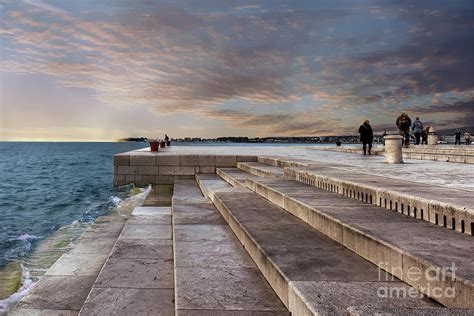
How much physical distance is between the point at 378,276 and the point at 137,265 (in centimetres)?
278

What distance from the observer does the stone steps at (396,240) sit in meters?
2.59

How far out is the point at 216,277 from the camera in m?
3.79

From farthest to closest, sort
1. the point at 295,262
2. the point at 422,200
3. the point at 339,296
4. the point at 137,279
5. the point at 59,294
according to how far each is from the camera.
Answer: the point at 59,294 < the point at 422,200 < the point at 137,279 < the point at 295,262 < the point at 339,296

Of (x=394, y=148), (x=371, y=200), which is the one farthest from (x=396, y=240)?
(x=394, y=148)

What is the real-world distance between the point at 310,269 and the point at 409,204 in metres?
1.92

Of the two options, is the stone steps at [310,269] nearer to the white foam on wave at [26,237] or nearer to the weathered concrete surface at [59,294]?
the weathered concrete surface at [59,294]

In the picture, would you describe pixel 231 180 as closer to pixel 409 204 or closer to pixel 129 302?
pixel 409 204

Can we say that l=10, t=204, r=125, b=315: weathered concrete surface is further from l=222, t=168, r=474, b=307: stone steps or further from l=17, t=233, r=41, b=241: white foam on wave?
l=17, t=233, r=41, b=241: white foam on wave

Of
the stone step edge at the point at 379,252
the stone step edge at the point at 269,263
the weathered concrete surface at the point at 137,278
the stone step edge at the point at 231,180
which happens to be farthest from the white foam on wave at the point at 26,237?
the stone step edge at the point at 379,252

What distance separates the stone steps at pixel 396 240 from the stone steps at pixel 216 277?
1.00 metres

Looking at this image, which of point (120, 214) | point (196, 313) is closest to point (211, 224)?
point (196, 313)

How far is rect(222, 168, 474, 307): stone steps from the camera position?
102 inches

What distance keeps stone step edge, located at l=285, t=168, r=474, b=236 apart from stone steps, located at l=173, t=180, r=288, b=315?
1984 millimetres

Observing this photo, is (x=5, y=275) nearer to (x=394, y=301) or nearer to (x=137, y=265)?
(x=137, y=265)
